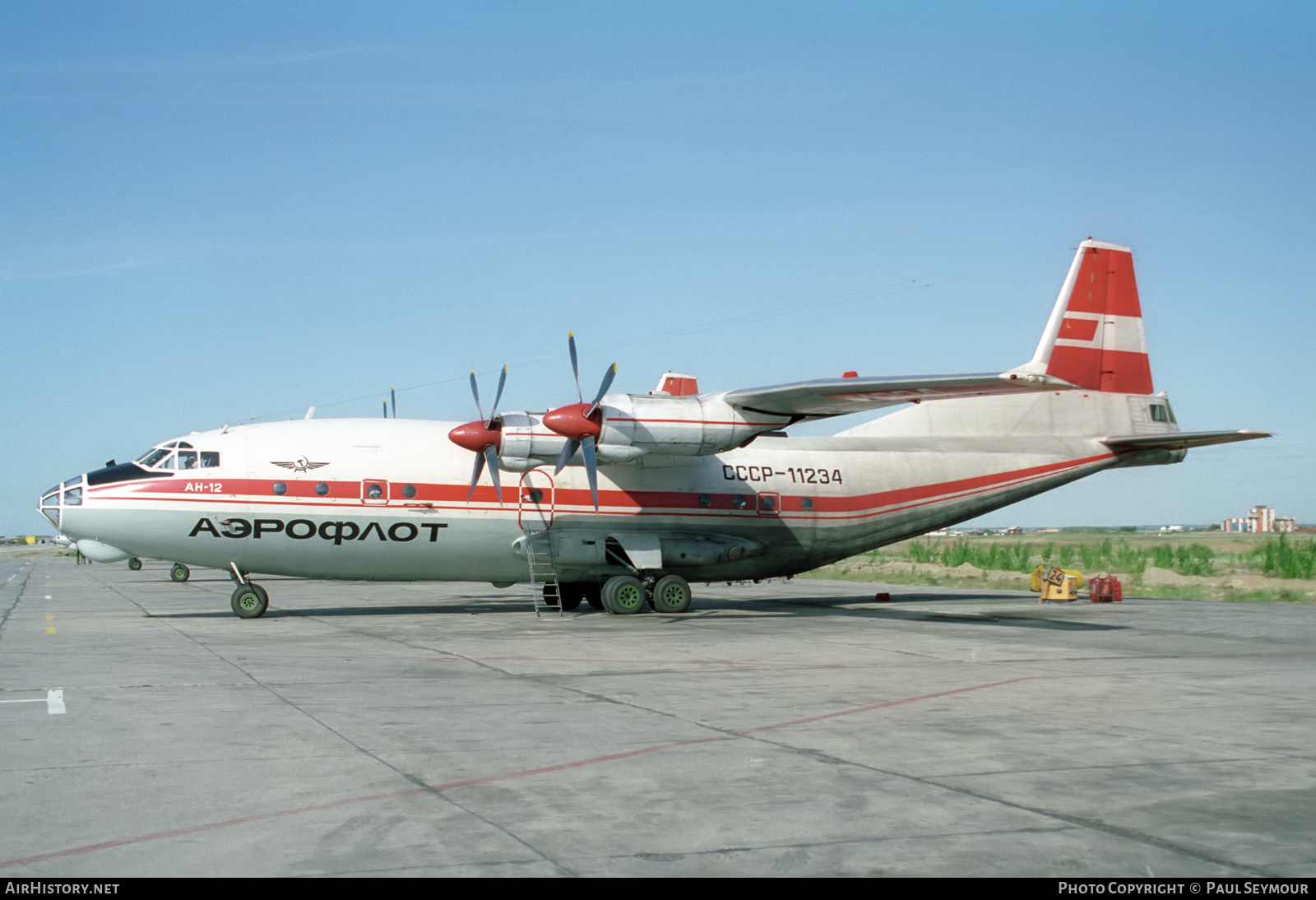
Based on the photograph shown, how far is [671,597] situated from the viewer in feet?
82.3

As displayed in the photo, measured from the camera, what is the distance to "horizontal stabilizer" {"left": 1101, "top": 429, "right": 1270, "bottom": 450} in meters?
24.7

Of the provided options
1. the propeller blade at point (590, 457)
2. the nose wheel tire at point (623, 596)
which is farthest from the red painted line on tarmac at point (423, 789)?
the nose wheel tire at point (623, 596)

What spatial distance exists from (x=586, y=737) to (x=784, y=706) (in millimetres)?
2724

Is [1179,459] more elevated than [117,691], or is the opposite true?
[1179,459]

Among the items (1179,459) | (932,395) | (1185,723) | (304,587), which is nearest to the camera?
(1185,723)

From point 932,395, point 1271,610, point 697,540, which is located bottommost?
point 1271,610

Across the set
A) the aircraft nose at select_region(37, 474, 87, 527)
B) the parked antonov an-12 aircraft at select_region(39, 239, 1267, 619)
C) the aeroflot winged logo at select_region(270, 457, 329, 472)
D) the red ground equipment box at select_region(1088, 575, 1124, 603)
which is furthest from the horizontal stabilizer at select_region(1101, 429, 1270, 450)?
the aircraft nose at select_region(37, 474, 87, 527)

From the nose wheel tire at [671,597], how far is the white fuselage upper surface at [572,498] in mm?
529

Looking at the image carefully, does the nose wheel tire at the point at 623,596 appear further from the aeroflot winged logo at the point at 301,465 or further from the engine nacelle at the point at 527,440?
the aeroflot winged logo at the point at 301,465

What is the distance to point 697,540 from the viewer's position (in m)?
25.6

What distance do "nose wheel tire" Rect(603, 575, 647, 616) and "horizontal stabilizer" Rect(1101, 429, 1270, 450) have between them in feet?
41.8
